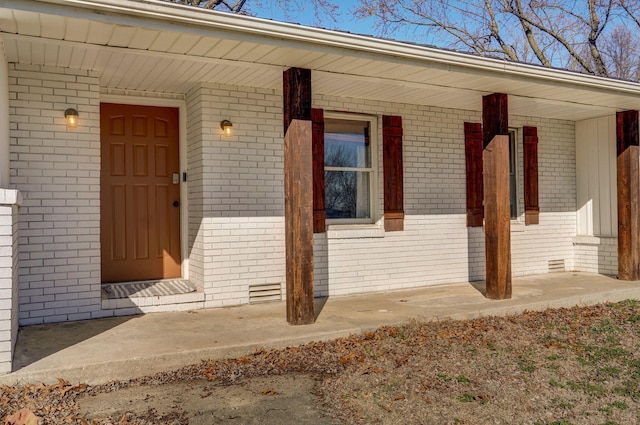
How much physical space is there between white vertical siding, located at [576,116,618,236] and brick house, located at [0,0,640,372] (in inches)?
1.0

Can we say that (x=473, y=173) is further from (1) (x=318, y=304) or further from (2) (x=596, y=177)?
(1) (x=318, y=304)

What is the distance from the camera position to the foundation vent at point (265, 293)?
6328mm

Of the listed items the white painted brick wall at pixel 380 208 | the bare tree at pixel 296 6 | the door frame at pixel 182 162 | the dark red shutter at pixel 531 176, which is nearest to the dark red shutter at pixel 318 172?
the white painted brick wall at pixel 380 208

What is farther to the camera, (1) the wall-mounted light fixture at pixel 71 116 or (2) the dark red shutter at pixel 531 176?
(2) the dark red shutter at pixel 531 176

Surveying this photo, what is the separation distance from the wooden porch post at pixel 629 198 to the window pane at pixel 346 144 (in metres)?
3.73

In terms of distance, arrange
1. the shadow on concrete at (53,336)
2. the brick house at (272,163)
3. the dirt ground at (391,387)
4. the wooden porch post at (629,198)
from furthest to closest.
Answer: the wooden porch post at (629,198) < the brick house at (272,163) < the shadow on concrete at (53,336) < the dirt ground at (391,387)

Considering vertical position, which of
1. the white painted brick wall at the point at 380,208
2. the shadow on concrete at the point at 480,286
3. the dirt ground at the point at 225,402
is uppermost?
the white painted brick wall at the point at 380,208

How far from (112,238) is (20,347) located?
211 centimetres

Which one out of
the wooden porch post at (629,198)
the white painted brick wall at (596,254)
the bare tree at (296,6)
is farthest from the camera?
the bare tree at (296,6)

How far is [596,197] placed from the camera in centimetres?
872

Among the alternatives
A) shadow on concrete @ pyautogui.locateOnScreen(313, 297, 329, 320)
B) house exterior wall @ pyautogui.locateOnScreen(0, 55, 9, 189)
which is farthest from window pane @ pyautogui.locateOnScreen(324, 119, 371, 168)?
house exterior wall @ pyautogui.locateOnScreen(0, 55, 9, 189)

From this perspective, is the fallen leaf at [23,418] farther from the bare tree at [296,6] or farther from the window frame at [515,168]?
the bare tree at [296,6]

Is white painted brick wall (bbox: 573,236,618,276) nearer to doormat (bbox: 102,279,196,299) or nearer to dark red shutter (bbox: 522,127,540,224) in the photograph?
dark red shutter (bbox: 522,127,540,224)

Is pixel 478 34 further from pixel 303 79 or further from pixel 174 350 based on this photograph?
pixel 174 350
